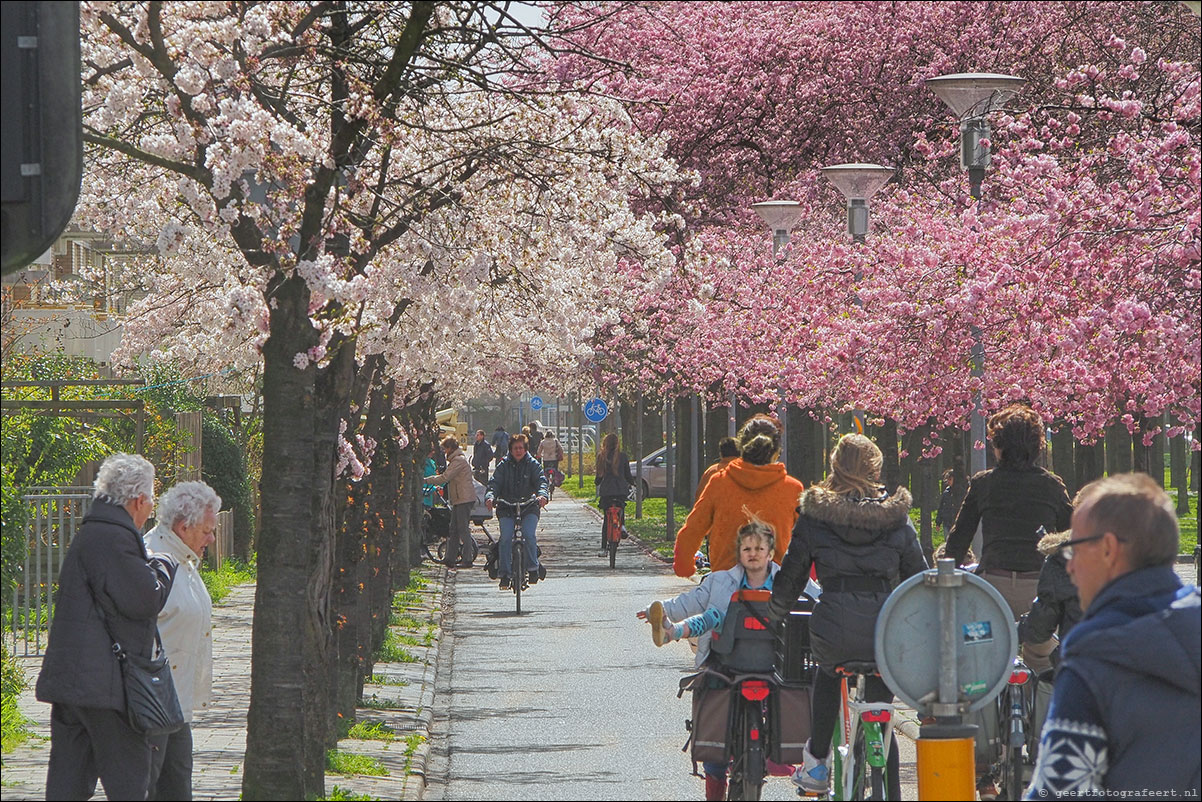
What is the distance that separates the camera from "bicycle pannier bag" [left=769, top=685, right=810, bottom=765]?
7680 mm

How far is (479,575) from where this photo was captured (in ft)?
91.9

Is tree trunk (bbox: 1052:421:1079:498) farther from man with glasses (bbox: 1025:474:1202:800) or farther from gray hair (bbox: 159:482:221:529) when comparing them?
man with glasses (bbox: 1025:474:1202:800)

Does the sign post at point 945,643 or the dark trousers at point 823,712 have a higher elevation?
the sign post at point 945,643

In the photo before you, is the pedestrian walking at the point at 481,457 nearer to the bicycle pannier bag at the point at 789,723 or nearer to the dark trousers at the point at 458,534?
the dark trousers at the point at 458,534

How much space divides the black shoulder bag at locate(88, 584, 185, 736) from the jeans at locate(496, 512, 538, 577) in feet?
48.1

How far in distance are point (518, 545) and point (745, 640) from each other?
44.2ft

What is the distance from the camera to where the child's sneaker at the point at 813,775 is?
773 cm


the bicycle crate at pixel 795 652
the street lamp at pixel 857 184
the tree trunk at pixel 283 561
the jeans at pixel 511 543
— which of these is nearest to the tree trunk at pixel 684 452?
the jeans at pixel 511 543

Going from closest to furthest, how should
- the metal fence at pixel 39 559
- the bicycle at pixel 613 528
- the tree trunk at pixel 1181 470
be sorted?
the metal fence at pixel 39 559, the bicycle at pixel 613 528, the tree trunk at pixel 1181 470

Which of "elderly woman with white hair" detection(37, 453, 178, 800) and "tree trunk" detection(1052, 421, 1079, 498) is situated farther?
"tree trunk" detection(1052, 421, 1079, 498)

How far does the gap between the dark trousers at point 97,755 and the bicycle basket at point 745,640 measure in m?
2.43

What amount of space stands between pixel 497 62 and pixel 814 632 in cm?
570

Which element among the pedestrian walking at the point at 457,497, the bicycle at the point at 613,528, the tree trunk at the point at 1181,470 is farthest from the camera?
the tree trunk at the point at 1181,470

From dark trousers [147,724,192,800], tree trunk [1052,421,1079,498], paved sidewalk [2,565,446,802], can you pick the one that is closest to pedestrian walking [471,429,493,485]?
tree trunk [1052,421,1079,498]
